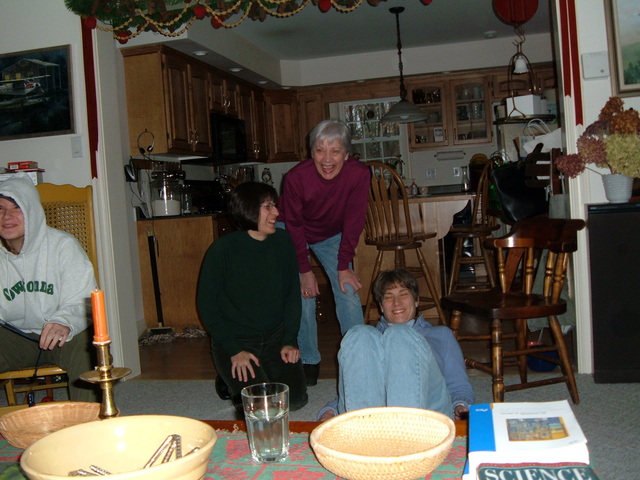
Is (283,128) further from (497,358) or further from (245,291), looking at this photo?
(497,358)

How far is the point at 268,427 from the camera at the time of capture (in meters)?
1.16

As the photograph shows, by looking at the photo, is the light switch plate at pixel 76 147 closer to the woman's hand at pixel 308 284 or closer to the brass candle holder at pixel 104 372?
the woman's hand at pixel 308 284

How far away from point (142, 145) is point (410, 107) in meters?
2.46

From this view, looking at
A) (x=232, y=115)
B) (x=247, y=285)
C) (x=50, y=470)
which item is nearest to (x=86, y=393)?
(x=247, y=285)

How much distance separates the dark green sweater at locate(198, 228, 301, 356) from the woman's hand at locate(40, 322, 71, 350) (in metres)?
0.54

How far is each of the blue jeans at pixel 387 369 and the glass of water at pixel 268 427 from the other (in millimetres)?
500

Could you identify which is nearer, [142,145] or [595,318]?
[595,318]

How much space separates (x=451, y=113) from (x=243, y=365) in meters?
5.21

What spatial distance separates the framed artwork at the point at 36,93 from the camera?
11.0ft

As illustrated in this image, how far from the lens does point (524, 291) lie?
8.70ft

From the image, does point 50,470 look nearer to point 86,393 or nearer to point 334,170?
point 86,393

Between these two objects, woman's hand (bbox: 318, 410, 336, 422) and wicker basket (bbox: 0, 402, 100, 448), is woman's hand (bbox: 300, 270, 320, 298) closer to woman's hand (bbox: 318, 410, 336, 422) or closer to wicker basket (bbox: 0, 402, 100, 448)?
woman's hand (bbox: 318, 410, 336, 422)

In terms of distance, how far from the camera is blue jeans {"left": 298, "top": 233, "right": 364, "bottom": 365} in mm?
2977

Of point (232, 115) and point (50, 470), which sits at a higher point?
point (232, 115)
